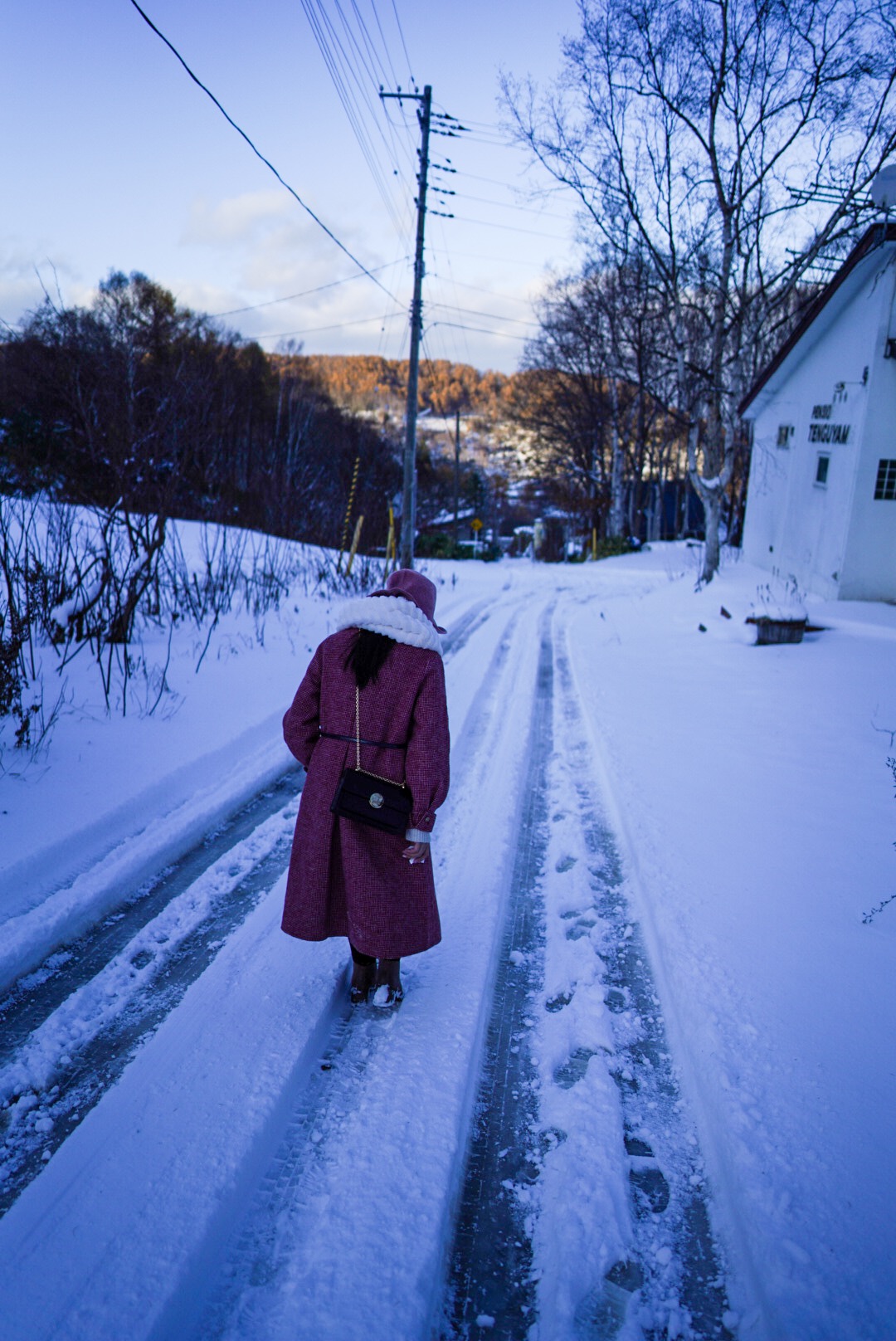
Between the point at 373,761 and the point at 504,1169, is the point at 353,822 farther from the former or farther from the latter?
the point at 504,1169

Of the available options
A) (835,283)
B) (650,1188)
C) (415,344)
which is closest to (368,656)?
(650,1188)

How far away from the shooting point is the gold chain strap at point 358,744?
8.86 feet

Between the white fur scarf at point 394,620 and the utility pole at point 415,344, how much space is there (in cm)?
1463

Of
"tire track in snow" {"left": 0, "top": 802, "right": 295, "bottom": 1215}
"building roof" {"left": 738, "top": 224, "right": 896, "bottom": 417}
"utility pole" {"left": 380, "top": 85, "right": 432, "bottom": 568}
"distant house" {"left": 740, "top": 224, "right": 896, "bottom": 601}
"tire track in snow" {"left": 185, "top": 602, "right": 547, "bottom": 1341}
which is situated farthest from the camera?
"utility pole" {"left": 380, "top": 85, "right": 432, "bottom": 568}

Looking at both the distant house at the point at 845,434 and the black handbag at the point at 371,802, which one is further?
the distant house at the point at 845,434

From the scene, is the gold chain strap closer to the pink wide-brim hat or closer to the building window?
the pink wide-brim hat

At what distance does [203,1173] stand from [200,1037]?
0.59 metres

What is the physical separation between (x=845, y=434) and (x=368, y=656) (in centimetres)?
1323

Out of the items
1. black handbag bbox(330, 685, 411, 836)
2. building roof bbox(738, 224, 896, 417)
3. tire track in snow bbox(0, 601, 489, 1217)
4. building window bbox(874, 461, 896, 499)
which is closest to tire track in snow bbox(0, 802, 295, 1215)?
tire track in snow bbox(0, 601, 489, 1217)

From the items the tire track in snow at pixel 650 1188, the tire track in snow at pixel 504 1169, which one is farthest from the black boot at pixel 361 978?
the tire track in snow at pixel 650 1188

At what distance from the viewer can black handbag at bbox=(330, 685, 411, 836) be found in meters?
2.63

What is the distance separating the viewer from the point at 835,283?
486 inches

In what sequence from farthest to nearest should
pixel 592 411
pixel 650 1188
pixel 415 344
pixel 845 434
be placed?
pixel 592 411
pixel 415 344
pixel 845 434
pixel 650 1188

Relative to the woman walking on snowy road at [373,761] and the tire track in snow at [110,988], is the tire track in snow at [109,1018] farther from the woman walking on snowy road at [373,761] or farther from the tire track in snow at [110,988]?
the woman walking on snowy road at [373,761]
